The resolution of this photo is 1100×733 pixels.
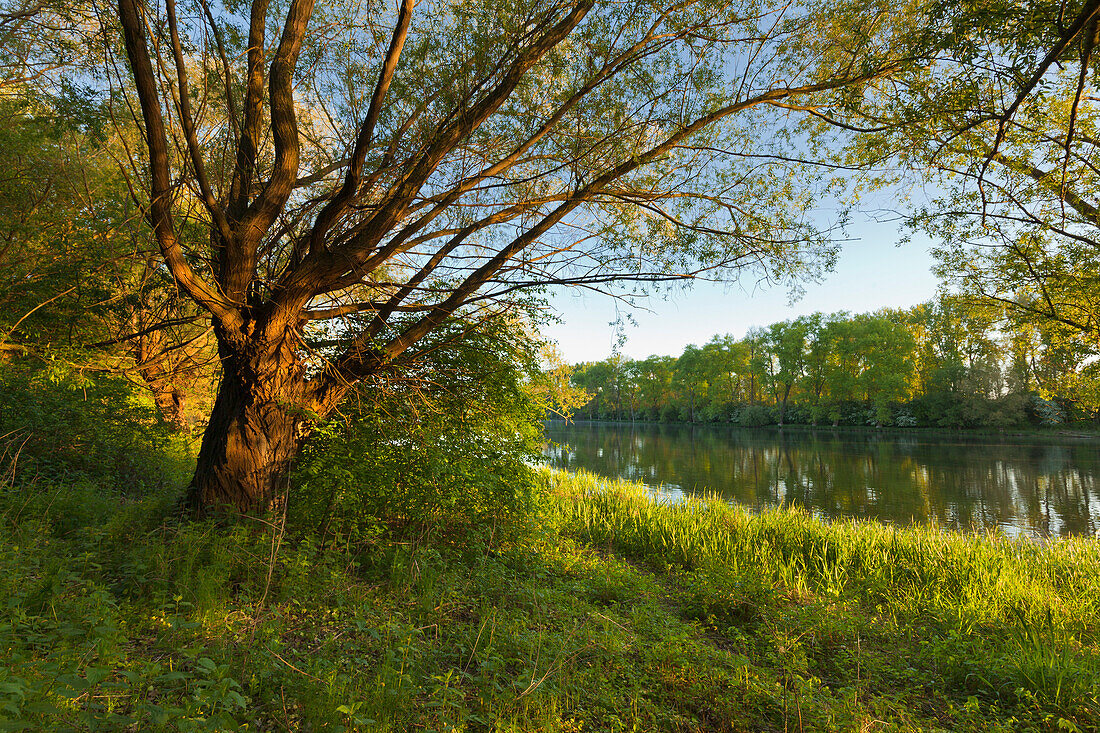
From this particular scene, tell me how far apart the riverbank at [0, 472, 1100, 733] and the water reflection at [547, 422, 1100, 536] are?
300 centimetres

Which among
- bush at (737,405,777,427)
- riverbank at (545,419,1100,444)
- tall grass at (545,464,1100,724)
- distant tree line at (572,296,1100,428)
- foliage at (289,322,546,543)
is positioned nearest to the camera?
tall grass at (545,464,1100,724)

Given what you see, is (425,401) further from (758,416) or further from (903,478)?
(758,416)

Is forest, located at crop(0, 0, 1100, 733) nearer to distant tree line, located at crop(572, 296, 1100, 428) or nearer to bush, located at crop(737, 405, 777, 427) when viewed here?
distant tree line, located at crop(572, 296, 1100, 428)

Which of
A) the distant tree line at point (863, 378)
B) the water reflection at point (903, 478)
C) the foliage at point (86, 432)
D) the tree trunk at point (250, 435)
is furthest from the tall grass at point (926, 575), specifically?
the distant tree line at point (863, 378)

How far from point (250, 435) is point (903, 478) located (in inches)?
863

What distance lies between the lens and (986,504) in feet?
45.1

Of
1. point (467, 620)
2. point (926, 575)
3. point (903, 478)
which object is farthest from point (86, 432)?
point (903, 478)

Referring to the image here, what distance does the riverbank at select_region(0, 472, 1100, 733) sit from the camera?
2381mm

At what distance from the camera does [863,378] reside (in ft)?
153

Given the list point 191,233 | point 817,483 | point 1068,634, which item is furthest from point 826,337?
point 191,233

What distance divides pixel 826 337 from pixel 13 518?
58.3m

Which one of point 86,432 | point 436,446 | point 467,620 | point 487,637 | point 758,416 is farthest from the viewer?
point 758,416

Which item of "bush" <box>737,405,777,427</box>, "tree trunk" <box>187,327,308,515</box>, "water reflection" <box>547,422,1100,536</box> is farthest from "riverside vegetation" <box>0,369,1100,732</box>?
"bush" <box>737,405,777,427</box>

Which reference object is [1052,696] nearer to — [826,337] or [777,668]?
[777,668]
